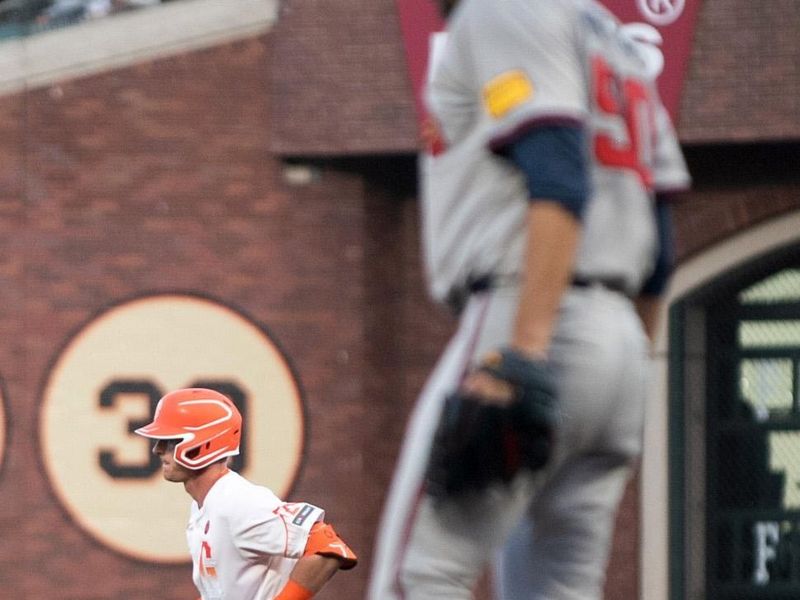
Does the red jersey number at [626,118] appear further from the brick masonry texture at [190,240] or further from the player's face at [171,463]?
the brick masonry texture at [190,240]

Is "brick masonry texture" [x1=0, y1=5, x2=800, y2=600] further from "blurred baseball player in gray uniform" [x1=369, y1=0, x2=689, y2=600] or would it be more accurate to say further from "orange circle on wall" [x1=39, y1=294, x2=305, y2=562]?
"blurred baseball player in gray uniform" [x1=369, y1=0, x2=689, y2=600]

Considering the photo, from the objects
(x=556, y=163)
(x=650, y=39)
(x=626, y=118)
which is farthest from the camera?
(x=650, y=39)

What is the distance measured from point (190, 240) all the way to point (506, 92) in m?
7.54

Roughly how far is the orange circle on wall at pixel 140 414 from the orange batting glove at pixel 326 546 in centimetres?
473

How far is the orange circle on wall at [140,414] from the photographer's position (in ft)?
33.6

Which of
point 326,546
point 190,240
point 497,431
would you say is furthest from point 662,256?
point 190,240

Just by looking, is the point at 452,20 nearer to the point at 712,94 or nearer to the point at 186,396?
the point at 186,396

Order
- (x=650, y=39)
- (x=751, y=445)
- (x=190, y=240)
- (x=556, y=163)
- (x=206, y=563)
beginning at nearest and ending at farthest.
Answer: (x=556, y=163), (x=206, y=563), (x=650, y=39), (x=190, y=240), (x=751, y=445)

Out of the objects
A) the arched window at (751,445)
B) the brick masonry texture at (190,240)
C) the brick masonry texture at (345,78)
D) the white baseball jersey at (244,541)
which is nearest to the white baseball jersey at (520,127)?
the white baseball jersey at (244,541)

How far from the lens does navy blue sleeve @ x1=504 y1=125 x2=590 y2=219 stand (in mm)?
2760

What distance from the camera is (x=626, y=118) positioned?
122 inches

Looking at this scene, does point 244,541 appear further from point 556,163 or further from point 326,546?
point 556,163

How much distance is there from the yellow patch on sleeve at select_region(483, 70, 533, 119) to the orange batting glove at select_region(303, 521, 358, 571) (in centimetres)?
280

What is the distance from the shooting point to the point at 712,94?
9.46m
